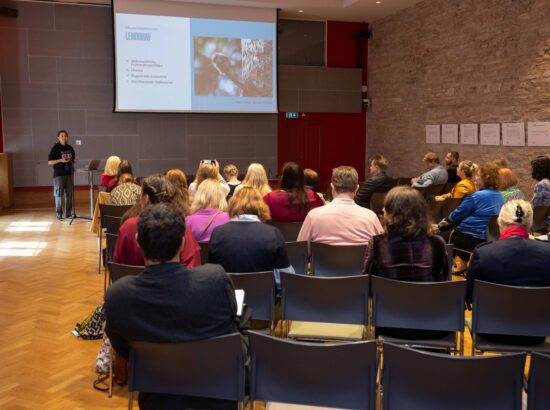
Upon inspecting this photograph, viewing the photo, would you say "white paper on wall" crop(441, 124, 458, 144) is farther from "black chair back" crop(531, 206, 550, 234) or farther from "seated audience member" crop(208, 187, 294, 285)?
"seated audience member" crop(208, 187, 294, 285)

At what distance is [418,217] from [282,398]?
131 cm

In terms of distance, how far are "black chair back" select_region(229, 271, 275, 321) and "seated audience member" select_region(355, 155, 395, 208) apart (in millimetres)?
4212

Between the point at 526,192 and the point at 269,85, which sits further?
the point at 269,85

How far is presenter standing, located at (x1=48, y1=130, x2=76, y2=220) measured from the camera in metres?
10.2

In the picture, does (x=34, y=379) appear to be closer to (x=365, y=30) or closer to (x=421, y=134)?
(x=421, y=134)

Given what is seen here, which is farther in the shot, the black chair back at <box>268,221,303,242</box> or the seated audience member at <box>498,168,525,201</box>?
the seated audience member at <box>498,168,525,201</box>

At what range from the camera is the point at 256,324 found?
331 centimetres

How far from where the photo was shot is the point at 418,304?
2.91m

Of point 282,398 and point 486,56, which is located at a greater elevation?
point 486,56

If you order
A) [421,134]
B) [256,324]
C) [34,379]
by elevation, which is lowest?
[34,379]

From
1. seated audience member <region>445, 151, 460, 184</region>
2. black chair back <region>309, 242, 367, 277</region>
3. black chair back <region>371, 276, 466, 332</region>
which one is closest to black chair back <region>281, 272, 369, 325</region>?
black chair back <region>371, 276, 466, 332</region>

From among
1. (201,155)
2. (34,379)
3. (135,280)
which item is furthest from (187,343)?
(201,155)

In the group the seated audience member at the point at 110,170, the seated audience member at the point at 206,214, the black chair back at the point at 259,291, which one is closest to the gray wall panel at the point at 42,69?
the seated audience member at the point at 110,170

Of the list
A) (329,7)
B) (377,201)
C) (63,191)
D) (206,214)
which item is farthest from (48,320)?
(329,7)
